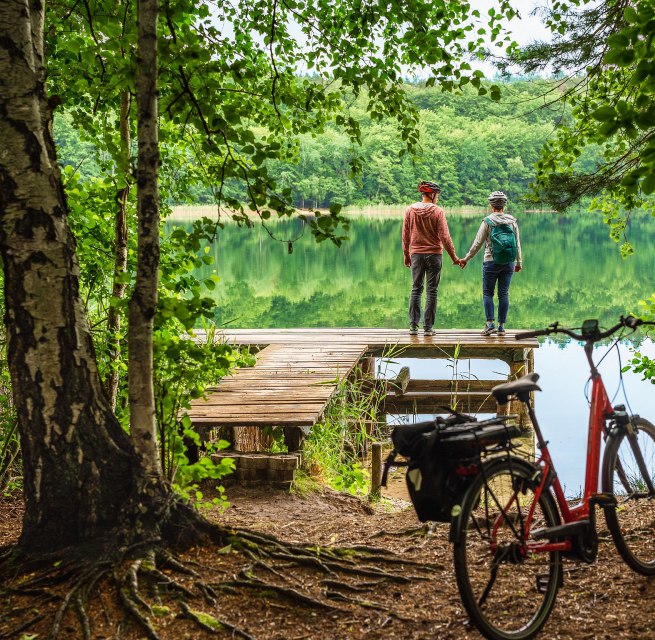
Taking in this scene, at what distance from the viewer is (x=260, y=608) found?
3363 millimetres

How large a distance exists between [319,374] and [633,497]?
5120mm

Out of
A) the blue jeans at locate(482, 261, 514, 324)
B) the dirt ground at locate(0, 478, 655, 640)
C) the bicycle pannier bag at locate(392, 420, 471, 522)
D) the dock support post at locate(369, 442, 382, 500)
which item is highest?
the blue jeans at locate(482, 261, 514, 324)

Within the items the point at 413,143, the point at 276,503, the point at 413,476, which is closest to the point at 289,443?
the point at 276,503

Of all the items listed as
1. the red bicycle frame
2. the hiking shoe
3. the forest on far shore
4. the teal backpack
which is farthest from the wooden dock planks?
the forest on far shore

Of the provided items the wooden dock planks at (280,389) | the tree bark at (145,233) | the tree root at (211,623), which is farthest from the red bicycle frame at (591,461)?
the wooden dock planks at (280,389)

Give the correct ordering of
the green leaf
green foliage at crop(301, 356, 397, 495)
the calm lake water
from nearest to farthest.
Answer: the green leaf, green foliage at crop(301, 356, 397, 495), the calm lake water

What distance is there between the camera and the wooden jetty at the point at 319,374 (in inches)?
271

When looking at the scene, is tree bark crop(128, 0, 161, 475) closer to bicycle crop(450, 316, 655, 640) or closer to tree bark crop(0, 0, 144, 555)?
tree bark crop(0, 0, 144, 555)

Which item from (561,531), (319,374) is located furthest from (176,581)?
(319,374)

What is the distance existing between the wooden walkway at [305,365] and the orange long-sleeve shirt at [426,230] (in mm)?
1356

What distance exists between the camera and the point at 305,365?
9352 mm

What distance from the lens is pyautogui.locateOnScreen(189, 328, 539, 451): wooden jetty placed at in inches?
271

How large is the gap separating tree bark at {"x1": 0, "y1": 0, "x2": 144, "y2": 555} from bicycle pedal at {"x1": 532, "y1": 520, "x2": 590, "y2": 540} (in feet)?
5.37

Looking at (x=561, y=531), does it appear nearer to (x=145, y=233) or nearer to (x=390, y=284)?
(x=145, y=233)
